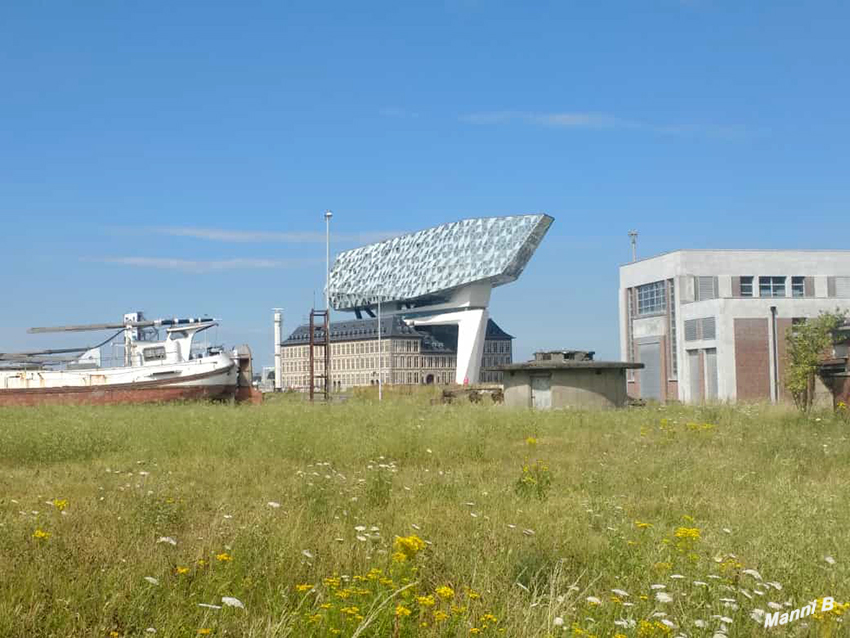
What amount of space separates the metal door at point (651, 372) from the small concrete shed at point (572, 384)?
35.1m

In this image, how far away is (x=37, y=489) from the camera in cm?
1065

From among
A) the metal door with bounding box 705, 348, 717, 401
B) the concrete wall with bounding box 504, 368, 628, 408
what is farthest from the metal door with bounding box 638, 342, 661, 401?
the concrete wall with bounding box 504, 368, 628, 408

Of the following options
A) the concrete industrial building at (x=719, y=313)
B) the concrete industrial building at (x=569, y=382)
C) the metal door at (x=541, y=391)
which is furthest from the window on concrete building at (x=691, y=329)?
the metal door at (x=541, y=391)

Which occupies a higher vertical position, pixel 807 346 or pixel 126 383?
pixel 807 346

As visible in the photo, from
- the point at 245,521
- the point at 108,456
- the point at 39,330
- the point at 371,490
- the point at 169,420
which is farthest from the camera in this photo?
the point at 39,330

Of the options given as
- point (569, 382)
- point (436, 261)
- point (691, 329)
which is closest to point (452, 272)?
point (436, 261)

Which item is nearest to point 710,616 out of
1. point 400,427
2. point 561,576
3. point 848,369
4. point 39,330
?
point 561,576

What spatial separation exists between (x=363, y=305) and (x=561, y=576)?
117m

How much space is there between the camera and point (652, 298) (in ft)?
221

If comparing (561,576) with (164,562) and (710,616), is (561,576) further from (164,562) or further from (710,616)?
(164,562)

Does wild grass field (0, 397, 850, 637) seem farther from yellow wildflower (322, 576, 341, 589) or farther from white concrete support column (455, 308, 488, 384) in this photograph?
white concrete support column (455, 308, 488, 384)

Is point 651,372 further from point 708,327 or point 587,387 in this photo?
point 587,387

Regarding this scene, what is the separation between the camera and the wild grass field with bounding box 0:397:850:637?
483cm

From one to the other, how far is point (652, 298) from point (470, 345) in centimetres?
3483
